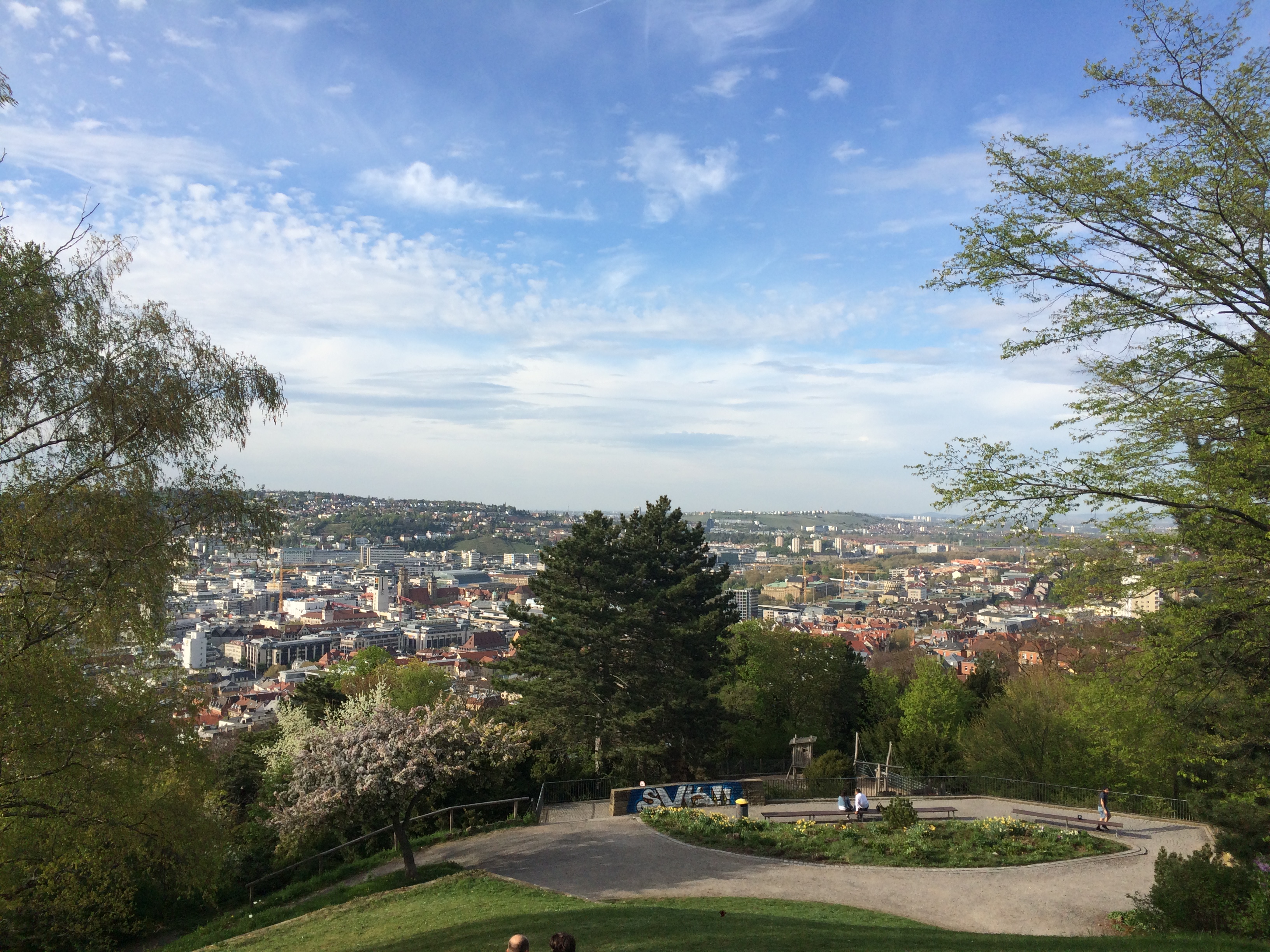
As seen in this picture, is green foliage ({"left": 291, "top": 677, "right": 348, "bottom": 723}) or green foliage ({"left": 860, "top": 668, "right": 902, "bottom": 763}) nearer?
green foliage ({"left": 291, "top": 677, "right": 348, "bottom": 723})

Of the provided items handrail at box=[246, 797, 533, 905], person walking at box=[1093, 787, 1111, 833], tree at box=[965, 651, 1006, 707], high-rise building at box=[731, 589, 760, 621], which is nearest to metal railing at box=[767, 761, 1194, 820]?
person walking at box=[1093, 787, 1111, 833]

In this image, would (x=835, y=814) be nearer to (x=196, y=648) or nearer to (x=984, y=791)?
(x=984, y=791)

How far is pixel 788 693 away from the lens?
33.1 metres

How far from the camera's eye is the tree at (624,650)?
21.4 meters

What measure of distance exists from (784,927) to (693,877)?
355cm

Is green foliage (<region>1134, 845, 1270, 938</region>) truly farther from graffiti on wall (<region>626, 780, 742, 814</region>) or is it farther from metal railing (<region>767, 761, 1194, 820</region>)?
graffiti on wall (<region>626, 780, 742, 814</region>)

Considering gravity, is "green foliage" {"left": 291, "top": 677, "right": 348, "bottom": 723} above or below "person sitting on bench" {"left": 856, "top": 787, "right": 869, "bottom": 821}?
below

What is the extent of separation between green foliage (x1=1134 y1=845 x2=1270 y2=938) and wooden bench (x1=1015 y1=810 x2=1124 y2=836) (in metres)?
5.84

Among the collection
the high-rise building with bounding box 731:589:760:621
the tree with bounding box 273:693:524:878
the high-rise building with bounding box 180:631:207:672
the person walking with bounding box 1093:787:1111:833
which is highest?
the tree with bounding box 273:693:524:878

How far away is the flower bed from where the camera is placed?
1337cm

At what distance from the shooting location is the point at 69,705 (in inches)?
278

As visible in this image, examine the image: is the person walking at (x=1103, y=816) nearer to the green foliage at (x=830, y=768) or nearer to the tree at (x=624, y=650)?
the green foliage at (x=830, y=768)

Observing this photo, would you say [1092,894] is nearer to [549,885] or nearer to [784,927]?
[784,927]

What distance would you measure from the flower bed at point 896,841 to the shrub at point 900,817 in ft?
0.18
